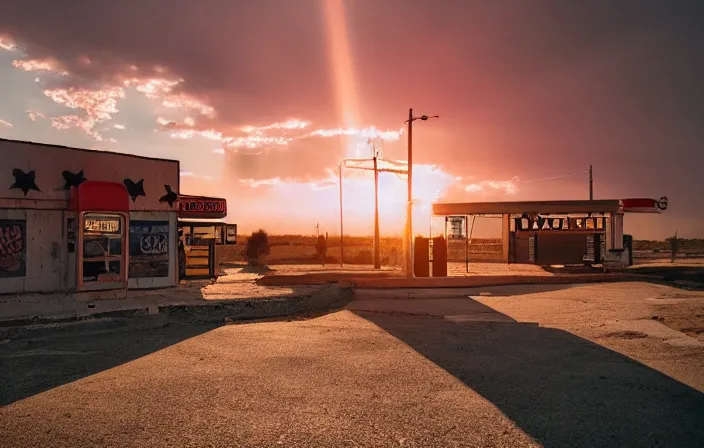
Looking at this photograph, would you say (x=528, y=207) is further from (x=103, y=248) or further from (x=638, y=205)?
(x=103, y=248)

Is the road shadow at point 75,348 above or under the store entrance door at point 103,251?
under

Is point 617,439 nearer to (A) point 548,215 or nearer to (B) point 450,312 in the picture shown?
(B) point 450,312

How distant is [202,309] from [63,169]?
6.10 meters

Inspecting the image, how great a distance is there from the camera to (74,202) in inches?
610

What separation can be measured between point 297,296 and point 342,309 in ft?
4.86

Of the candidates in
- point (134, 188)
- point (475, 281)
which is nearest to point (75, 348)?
point (134, 188)

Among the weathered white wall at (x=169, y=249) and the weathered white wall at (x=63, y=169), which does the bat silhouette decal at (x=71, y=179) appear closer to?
the weathered white wall at (x=63, y=169)

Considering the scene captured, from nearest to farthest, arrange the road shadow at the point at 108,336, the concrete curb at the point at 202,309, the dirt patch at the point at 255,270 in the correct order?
1. the road shadow at the point at 108,336
2. the concrete curb at the point at 202,309
3. the dirt patch at the point at 255,270

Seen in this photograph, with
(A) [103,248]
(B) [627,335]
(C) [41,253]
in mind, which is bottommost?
(B) [627,335]

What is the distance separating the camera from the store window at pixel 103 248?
1602cm

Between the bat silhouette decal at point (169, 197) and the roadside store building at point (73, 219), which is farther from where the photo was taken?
the bat silhouette decal at point (169, 197)

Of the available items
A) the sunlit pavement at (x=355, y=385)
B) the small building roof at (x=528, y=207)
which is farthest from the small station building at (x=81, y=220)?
the small building roof at (x=528, y=207)

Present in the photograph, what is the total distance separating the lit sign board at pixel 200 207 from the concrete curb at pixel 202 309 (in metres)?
4.40

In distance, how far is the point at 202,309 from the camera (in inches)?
545
